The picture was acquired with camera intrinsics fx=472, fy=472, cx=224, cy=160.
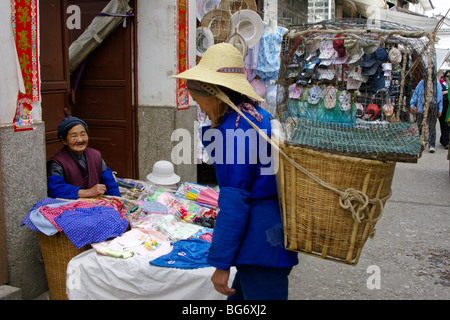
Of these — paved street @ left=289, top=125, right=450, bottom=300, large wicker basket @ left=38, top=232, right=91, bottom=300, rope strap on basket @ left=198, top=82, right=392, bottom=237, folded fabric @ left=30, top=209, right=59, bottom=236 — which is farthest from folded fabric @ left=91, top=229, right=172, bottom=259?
rope strap on basket @ left=198, top=82, right=392, bottom=237

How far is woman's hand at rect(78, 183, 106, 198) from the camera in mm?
3896

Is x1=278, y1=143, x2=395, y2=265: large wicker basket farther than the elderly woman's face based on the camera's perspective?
No

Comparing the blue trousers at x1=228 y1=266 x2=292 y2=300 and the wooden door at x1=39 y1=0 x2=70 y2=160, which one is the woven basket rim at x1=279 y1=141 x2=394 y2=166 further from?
the wooden door at x1=39 y1=0 x2=70 y2=160

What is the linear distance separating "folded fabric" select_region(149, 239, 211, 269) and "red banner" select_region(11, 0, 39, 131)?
4.49ft

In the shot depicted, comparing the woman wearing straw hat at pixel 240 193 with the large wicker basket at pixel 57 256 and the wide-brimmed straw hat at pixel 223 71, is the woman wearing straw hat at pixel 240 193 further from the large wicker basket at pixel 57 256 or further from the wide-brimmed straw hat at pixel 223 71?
the large wicker basket at pixel 57 256

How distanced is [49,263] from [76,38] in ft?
11.2

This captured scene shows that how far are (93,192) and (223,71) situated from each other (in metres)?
2.08

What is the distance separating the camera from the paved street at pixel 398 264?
13.0 feet

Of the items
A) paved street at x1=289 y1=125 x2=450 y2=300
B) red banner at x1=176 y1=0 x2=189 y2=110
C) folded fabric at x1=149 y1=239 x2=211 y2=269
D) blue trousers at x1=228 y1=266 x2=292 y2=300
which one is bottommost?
paved street at x1=289 y1=125 x2=450 y2=300

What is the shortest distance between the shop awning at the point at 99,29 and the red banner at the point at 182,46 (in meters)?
0.62

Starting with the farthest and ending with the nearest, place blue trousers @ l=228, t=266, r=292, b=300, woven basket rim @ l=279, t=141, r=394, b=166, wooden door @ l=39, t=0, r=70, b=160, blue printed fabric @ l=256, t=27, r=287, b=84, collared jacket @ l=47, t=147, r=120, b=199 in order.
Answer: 1. blue printed fabric @ l=256, t=27, r=287, b=84
2. wooden door @ l=39, t=0, r=70, b=160
3. collared jacket @ l=47, t=147, r=120, b=199
4. blue trousers @ l=228, t=266, r=292, b=300
5. woven basket rim @ l=279, t=141, r=394, b=166

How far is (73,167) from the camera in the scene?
13.0 ft

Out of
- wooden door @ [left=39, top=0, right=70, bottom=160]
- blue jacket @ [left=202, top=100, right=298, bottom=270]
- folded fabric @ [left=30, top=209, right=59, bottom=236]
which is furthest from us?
wooden door @ [left=39, top=0, right=70, bottom=160]
